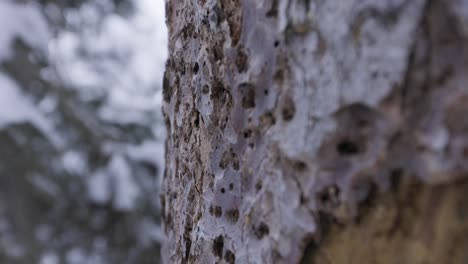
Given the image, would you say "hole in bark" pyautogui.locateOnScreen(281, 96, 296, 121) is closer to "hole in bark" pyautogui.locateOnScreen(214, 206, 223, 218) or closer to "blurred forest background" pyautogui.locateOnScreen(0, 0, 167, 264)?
"hole in bark" pyautogui.locateOnScreen(214, 206, 223, 218)

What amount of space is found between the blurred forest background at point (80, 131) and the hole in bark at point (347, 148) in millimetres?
915

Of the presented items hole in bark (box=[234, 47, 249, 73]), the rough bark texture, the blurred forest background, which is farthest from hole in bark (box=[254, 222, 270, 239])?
the blurred forest background

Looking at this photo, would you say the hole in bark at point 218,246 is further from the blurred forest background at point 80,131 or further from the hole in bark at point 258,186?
the blurred forest background at point 80,131

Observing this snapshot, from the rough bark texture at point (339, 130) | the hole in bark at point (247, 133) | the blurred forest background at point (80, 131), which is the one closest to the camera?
the rough bark texture at point (339, 130)

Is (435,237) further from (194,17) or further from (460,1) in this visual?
(194,17)

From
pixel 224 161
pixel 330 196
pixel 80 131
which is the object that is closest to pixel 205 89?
pixel 224 161

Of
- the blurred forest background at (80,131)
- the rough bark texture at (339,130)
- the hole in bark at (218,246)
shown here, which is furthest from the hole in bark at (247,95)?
the blurred forest background at (80,131)

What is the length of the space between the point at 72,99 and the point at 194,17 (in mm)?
764

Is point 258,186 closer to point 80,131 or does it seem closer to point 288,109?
point 288,109

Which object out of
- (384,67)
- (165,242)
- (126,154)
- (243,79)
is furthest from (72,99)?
(384,67)

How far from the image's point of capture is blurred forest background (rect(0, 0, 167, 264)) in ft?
3.47

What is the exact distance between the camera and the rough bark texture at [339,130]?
0.84 feet

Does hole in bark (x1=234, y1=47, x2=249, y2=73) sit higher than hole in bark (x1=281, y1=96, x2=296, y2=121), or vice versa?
hole in bark (x1=234, y1=47, x2=249, y2=73)

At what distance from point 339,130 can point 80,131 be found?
944 mm
